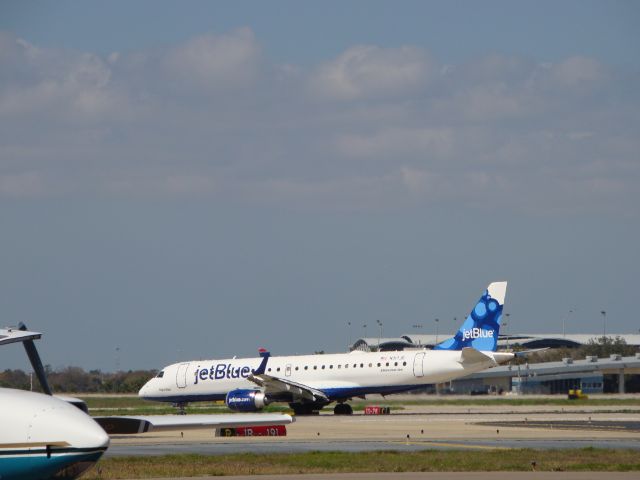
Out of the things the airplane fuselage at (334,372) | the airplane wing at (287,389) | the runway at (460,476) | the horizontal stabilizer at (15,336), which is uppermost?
the airplane fuselage at (334,372)

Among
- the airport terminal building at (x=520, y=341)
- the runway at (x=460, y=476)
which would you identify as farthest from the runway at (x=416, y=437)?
the airport terminal building at (x=520, y=341)

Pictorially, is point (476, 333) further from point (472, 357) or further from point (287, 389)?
point (287, 389)

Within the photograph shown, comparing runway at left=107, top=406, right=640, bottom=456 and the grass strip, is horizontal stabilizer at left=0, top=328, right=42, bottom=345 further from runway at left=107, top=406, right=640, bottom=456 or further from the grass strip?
runway at left=107, top=406, right=640, bottom=456

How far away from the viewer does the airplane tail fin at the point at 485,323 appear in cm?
5738

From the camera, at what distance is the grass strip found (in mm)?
24625

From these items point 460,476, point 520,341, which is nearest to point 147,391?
point 460,476

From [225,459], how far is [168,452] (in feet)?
13.1

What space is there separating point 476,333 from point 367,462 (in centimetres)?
3166

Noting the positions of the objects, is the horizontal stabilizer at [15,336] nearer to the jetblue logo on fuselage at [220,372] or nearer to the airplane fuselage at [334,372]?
the airplane fuselage at [334,372]

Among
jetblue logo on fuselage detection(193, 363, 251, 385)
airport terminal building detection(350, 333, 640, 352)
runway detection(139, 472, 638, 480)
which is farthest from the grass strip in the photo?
airport terminal building detection(350, 333, 640, 352)

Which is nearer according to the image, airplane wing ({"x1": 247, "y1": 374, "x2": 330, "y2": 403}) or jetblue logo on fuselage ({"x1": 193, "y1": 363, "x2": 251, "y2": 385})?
airplane wing ({"x1": 247, "y1": 374, "x2": 330, "y2": 403})

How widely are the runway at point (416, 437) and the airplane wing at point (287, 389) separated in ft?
20.5

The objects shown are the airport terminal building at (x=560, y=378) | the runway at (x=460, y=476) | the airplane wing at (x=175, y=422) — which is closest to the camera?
the airplane wing at (x=175, y=422)

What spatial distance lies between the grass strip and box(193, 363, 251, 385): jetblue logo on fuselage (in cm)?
3148
